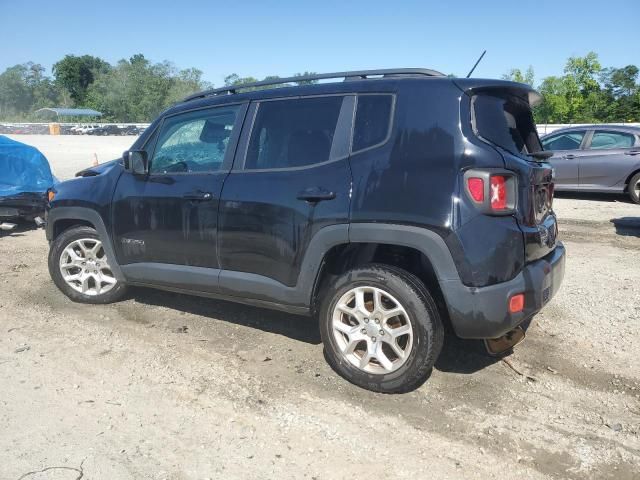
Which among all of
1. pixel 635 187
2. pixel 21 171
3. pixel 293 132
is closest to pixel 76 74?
pixel 21 171

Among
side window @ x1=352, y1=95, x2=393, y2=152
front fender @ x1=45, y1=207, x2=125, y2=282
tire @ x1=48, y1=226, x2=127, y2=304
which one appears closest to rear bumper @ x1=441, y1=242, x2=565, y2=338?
side window @ x1=352, y1=95, x2=393, y2=152

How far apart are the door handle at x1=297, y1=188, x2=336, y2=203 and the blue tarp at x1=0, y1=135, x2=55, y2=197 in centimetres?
654

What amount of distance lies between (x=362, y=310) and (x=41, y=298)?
3550 mm

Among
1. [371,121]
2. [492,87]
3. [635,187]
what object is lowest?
[635,187]

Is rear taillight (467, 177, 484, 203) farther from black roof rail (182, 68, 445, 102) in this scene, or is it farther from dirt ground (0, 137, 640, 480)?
dirt ground (0, 137, 640, 480)

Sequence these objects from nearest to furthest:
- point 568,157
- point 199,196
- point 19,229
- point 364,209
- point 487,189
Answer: point 487,189 → point 364,209 → point 199,196 → point 19,229 → point 568,157

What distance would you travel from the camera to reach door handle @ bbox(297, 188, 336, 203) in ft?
11.2

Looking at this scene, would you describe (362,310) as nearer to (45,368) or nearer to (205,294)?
(205,294)

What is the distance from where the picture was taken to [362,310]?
3.40m

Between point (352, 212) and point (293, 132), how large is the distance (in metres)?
0.83

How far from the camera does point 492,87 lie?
329cm

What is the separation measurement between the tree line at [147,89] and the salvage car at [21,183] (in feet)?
86.0

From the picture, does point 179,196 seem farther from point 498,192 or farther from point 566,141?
point 566,141

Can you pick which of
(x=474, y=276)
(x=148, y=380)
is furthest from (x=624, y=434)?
(x=148, y=380)
